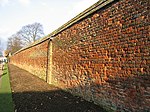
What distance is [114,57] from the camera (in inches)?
217

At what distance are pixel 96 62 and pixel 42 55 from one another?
27.9ft

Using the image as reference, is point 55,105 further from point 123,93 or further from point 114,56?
point 114,56

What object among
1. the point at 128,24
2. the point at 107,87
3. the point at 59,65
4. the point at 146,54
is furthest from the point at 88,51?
the point at 59,65

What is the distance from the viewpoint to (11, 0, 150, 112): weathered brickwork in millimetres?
4578

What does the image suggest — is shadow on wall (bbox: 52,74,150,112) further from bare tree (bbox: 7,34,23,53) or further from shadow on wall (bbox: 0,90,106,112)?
bare tree (bbox: 7,34,23,53)

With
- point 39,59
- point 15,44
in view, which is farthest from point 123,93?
point 15,44

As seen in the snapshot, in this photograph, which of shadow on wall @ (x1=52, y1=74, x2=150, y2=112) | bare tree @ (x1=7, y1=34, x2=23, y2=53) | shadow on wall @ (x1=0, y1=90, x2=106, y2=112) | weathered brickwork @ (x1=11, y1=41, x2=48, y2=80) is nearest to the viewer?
shadow on wall @ (x1=52, y1=74, x2=150, y2=112)

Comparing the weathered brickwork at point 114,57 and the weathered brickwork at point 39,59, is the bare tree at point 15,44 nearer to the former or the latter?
the weathered brickwork at point 39,59

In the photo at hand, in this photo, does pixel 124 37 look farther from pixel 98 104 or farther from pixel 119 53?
pixel 98 104

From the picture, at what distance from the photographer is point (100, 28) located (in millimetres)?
6238

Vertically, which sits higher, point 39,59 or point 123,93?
point 39,59

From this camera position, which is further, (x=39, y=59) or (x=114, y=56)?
(x=39, y=59)

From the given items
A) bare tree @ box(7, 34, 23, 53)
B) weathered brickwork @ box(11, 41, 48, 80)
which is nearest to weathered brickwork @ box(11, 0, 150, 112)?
weathered brickwork @ box(11, 41, 48, 80)

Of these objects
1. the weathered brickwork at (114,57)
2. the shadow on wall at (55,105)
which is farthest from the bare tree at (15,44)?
the weathered brickwork at (114,57)
